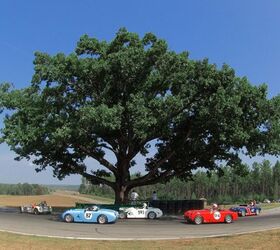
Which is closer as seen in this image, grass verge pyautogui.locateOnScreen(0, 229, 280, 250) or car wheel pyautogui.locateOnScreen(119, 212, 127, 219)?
grass verge pyautogui.locateOnScreen(0, 229, 280, 250)

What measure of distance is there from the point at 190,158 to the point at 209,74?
Answer: 9.64 meters

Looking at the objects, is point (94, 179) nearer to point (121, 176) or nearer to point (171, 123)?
point (121, 176)

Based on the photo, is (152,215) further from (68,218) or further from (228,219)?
(68,218)

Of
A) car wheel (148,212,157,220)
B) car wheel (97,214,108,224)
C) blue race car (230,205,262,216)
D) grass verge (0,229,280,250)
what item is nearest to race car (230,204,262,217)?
blue race car (230,205,262,216)

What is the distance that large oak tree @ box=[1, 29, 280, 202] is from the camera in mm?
35312

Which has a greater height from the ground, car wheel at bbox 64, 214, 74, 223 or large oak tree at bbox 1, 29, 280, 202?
large oak tree at bbox 1, 29, 280, 202

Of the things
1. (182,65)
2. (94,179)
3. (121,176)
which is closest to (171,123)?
(182,65)

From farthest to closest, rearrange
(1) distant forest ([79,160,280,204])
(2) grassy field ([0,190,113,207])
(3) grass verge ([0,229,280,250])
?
(1) distant forest ([79,160,280,204]) → (2) grassy field ([0,190,113,207]) → (3) grass verge ([0,229,280,250])

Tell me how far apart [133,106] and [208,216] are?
31.8 ft

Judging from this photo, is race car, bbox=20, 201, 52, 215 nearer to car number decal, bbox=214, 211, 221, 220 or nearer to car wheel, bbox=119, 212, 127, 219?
car wheel, bbox=119, 212, 127, 219

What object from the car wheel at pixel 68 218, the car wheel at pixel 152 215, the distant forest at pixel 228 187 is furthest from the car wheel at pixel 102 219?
the distant forest at pixel 228 187

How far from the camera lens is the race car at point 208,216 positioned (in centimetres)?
2980

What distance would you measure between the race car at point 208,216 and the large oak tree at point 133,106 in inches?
271

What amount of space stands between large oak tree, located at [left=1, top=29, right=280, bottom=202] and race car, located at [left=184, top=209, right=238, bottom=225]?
271 inches
